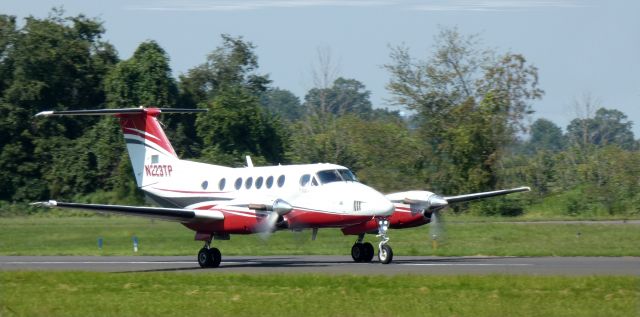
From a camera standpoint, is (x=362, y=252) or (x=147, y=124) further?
(x=147, y=124)

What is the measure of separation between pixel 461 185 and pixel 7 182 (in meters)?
27.8

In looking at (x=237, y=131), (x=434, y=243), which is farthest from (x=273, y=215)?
(x=237, y=131)

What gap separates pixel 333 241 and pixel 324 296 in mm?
17607

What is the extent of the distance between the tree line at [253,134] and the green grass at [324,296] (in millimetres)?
20619

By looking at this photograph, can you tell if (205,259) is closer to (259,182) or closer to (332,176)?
(259,182)

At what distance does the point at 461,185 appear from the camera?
166 ft

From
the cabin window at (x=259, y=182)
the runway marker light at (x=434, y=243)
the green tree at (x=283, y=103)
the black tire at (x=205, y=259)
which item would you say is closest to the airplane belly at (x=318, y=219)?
the cabin window at (x=259, y=182)

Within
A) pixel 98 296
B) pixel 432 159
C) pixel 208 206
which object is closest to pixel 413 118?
pixel 432 159

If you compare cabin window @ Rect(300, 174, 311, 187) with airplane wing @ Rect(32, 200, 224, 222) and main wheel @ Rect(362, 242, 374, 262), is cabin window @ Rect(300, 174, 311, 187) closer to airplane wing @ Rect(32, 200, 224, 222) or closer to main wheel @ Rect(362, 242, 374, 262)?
airplane wing @ Rect(32, 200, 224, 222)

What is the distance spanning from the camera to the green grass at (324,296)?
600 inches

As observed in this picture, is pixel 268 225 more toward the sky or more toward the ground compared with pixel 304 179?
more toward the ground

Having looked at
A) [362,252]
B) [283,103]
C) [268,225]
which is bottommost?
[362,252]

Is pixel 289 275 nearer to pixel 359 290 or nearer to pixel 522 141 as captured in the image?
pixel 359 290

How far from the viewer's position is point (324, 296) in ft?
56.1
